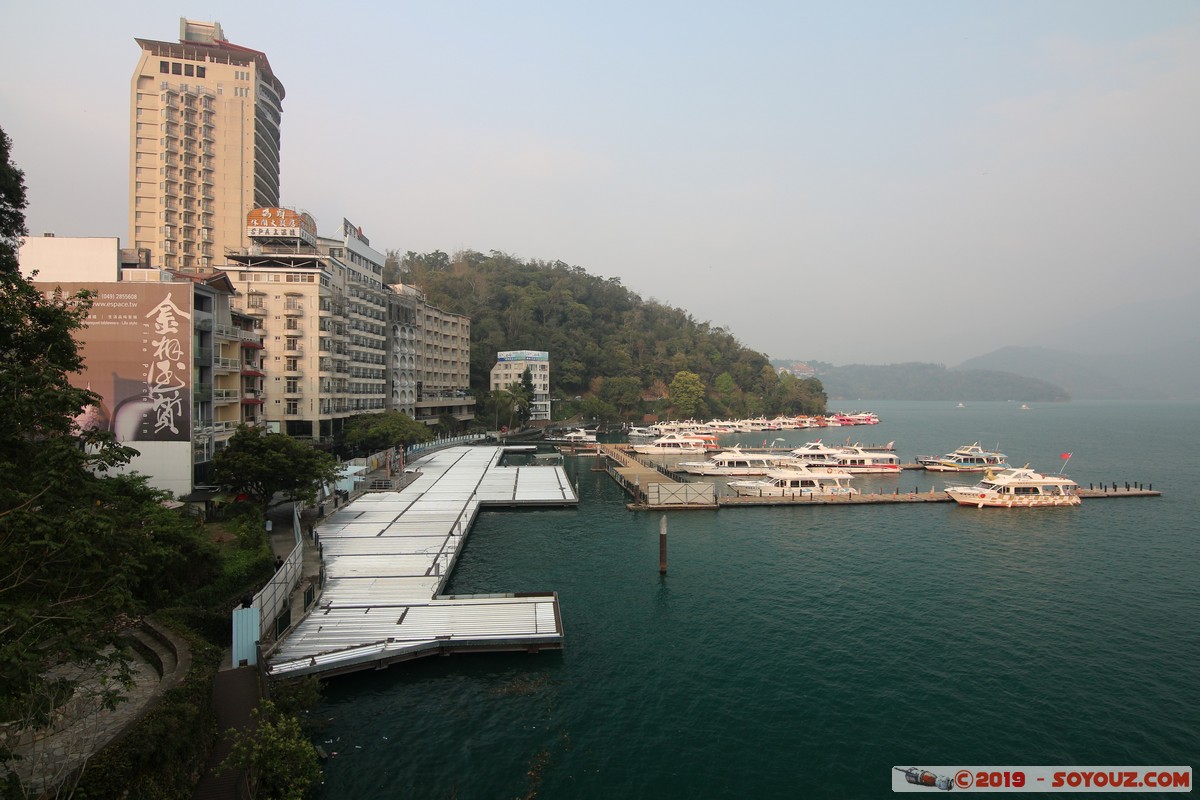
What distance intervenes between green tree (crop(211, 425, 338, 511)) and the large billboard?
4.50 metres

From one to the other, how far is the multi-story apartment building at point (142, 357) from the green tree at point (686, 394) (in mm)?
111117

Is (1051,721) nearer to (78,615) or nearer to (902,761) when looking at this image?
(902,761)

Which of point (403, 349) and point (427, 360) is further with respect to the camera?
point (427, 360)

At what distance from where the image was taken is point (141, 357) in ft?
118

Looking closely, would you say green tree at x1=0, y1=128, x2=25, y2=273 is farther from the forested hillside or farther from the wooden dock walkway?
the forested hillside

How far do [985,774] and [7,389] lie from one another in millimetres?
22830

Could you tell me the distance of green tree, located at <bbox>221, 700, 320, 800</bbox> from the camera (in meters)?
14.7

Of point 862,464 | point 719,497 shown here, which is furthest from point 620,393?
point 719,497

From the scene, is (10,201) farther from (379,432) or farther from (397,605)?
(379,432)

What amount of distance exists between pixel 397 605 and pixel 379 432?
140 feet

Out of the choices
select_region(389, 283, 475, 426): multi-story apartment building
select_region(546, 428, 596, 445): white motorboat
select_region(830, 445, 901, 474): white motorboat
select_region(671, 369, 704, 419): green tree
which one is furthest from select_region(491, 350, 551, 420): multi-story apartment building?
select_region(830, 445, 901, 474): white motorboat

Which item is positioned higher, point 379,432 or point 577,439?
point 379,432

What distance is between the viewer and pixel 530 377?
12281 centimetres

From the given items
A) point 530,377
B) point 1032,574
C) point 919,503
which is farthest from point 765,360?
point 1032,574
